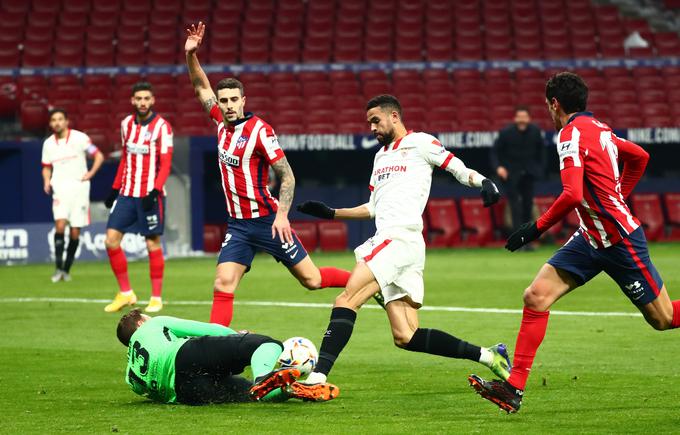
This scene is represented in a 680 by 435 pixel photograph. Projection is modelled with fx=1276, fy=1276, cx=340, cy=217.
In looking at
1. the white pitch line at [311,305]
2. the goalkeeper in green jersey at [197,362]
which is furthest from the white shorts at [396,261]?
the white pitch line at [311,305]

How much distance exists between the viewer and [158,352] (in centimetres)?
780

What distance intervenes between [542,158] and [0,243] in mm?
9607

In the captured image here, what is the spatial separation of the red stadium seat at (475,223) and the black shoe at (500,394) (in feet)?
58.1

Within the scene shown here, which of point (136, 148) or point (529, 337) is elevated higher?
point (136, 148)

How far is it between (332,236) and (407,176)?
16.4m

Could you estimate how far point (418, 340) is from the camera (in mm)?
8336

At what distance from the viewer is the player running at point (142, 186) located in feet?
46.0

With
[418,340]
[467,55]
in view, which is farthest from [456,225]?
[418,340]

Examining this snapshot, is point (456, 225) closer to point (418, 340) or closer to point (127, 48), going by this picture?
point (127, 48)

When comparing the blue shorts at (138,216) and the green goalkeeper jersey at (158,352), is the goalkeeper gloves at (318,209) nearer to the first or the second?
the green goalkeeper jersey at (158,352)

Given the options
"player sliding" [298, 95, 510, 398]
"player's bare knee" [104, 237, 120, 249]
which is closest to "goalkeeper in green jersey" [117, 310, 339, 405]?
"player sliding" [298, 95, 510, 398]

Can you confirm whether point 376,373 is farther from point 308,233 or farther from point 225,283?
point 308,233

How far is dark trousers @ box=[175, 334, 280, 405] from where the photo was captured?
25.5 feet

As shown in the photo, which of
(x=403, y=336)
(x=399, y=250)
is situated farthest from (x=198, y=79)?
(x=403, y=336)
